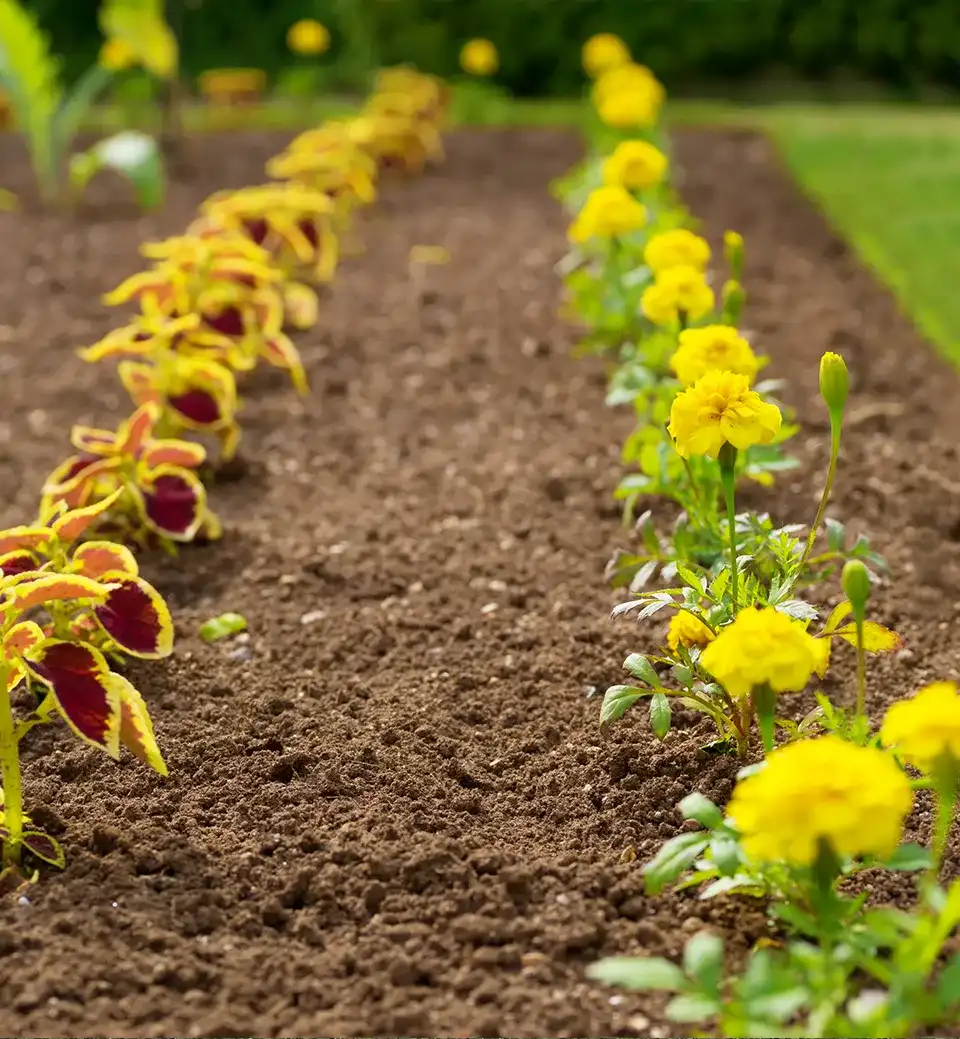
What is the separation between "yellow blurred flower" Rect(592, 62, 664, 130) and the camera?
5465mm

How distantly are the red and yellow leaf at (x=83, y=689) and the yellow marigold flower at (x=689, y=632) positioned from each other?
87cm

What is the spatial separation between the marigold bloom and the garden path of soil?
1.30ft

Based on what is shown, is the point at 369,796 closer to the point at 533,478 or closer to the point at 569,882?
the point at 569,882

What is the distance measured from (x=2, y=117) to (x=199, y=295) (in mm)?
5823

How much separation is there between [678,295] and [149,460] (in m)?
1.20

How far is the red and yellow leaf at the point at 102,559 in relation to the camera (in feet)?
8.15

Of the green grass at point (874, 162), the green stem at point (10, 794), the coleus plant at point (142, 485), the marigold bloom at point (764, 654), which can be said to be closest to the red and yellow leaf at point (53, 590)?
the green stem at point (10, 794)

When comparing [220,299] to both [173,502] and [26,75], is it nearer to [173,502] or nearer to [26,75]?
[173,502]

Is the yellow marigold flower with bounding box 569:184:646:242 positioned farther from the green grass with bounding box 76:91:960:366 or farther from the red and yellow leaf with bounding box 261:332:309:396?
the green grass with bounding box 76:91:960:366

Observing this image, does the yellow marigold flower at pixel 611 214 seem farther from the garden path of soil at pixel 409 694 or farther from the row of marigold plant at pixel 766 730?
the garden path of soil at pixel 409 694

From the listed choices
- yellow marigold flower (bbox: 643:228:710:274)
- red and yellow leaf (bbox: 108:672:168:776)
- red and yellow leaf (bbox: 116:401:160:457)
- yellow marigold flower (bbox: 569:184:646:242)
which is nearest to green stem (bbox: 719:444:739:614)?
red and yellow leaf (bbox: 108:672:168:776)

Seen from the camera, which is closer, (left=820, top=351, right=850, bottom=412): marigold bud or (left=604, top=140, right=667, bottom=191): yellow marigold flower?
(left=820, top=351, right=850, bottom=412): marigold bud

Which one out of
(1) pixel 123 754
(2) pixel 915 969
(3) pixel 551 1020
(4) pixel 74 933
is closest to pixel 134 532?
(1) pixel 123 754

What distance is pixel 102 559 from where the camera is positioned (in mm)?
2492
